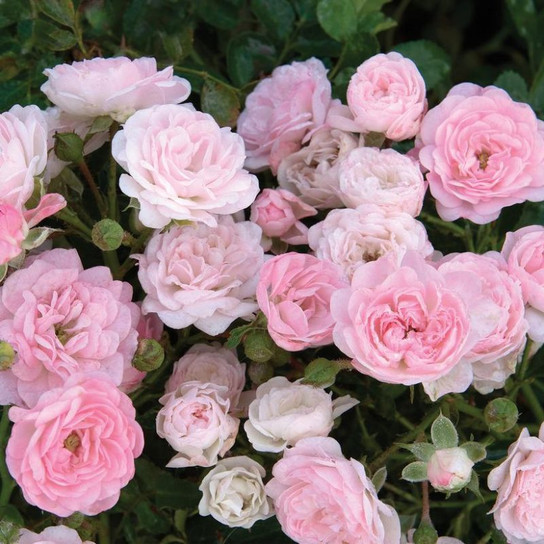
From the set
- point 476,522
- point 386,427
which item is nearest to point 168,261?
point 386,427

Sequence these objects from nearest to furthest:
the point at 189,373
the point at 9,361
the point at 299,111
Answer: the point at 9,361 → the point at 189,373 → the point at 299,111

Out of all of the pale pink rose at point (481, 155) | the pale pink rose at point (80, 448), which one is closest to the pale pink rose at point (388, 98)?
the pale pink rose at point (481, 155)

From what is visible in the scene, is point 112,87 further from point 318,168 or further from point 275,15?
point 275,15

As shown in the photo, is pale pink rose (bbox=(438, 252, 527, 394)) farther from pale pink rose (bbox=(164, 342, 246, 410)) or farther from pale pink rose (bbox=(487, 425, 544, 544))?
pale pink rose (bbox=(164, 342, 246, 410))

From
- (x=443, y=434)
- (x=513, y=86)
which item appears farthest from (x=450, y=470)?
(x=513, y=86)

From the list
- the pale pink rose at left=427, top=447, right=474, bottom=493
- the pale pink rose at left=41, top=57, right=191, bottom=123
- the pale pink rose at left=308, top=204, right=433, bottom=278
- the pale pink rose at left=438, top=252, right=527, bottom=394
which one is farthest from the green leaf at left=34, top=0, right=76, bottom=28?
the pale pink rose at left=427, top=447, right=474, bottom=493

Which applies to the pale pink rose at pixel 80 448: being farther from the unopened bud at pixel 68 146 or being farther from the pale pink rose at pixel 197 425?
the unopened bud at pixel 68 146

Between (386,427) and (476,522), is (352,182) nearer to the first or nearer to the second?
(386,427)
